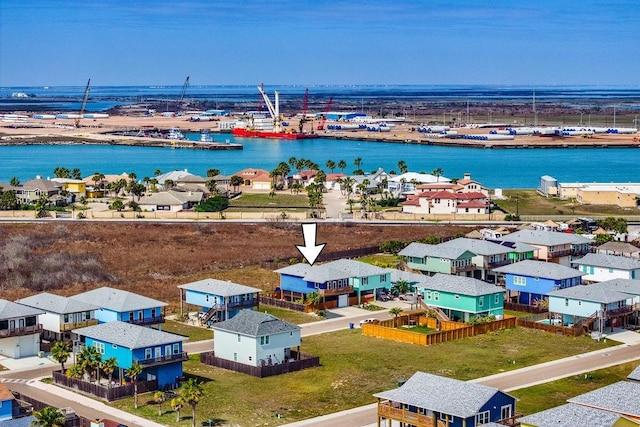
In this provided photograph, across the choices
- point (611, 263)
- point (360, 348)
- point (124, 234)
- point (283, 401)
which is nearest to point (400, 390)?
point (283, 401)

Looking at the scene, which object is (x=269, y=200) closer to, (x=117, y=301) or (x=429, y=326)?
(x=429, y=326)

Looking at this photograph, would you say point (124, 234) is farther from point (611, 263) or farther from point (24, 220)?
point (611, 263)

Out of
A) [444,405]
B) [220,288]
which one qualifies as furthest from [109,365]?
[220,288]

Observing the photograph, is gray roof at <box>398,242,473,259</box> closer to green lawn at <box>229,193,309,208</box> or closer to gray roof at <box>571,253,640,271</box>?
gray roof at <box>571,253,640,271</box>

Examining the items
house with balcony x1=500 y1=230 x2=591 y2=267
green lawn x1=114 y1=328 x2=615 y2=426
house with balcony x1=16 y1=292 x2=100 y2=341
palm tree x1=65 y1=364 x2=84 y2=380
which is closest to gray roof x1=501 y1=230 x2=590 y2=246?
house with balcony x1=500 y1=230 x2=591 y2=267

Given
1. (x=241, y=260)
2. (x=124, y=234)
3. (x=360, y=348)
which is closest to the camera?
(x=360, y=348)

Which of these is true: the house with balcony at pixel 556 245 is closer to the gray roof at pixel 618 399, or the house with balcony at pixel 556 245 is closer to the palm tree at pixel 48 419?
the gray roof at pixel 618 399
